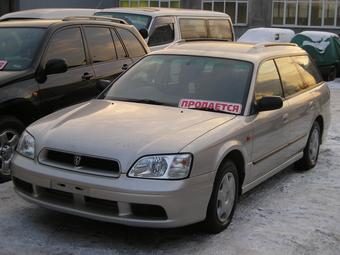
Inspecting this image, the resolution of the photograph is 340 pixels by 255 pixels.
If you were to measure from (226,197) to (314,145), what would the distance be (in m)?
2.70

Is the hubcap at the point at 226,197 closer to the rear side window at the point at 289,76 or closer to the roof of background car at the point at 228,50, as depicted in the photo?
the roof of background car at the point at 228,50

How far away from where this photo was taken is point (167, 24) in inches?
474

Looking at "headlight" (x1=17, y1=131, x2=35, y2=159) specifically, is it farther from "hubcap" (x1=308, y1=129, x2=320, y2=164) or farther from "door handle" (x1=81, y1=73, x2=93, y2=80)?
"hubcap" (x1=308, y1=129, x2=320, y2=164)

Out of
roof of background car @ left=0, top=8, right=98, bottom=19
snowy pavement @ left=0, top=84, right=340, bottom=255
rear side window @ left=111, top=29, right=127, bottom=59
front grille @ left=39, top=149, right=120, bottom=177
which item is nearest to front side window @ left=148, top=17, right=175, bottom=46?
roof of background car @ left=0, top=8, right=98, bottom=19

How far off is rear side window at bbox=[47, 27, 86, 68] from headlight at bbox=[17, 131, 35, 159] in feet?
6.46

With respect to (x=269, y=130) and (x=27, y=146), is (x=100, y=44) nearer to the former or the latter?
(x=269, y=130)

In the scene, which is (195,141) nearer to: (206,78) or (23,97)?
(206,78)

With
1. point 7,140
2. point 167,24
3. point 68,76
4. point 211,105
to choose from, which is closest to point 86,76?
point 68,76

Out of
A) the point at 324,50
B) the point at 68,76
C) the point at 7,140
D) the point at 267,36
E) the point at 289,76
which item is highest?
the point at 289,76

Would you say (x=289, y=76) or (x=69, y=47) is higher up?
(x=69, y=47)

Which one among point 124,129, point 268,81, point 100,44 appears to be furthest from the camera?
point 100,44

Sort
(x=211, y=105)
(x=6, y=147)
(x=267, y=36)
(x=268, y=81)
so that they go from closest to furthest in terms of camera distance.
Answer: (x=211, y=105) → (x=268, y=81) → (x=6, y=147) → (x=267, y=36)

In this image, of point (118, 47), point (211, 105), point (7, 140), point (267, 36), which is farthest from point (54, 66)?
point (267, 36)

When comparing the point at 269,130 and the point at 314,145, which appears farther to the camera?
the point at 314,145
